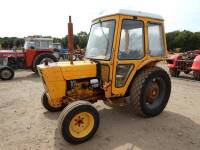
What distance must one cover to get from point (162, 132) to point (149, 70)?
1.31m

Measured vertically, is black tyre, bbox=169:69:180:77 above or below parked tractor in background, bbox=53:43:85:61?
below

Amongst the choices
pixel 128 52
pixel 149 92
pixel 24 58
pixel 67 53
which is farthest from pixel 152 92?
pixel 24 58

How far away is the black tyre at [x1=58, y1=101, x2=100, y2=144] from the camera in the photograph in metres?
4.05

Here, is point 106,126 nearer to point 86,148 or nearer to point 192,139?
point 86,148

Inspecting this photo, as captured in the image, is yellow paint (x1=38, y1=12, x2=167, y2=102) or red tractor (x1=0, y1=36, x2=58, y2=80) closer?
yellow paint (x1=38, y1=12, x2=167, y2=102)

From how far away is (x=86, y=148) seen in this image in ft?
13.3

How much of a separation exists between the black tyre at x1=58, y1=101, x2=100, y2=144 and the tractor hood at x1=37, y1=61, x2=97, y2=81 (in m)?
0.71

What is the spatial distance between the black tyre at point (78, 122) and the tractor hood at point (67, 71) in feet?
2.33

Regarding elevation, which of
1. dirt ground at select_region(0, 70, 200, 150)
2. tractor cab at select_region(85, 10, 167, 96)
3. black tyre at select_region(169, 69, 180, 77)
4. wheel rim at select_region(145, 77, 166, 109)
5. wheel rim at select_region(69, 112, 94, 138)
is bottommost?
dirt ground at select_region(0, 70, 200, 150)

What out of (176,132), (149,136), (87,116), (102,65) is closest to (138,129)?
(149,136)

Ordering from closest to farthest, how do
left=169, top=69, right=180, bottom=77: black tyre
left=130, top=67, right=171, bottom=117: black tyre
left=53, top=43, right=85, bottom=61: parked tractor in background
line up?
left=130, top=67, right=171, bottom=117: black tyre → left=53, top=43, right=85, bottom=61: parked tractor in background → left=169, top=69, right=180, bottom=77: black tyre

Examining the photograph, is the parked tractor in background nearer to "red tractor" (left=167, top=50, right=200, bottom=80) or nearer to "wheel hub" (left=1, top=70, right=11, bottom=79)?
"wheel hub" (left=1, top=70, right=11, bottom=79)

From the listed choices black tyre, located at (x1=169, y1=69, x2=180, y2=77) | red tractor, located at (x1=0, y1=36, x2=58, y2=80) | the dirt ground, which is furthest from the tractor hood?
red tractor, located at (x1=0, y1=36, x2=58, y2=80)

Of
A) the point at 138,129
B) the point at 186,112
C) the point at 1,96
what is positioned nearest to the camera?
the point at 138,129
